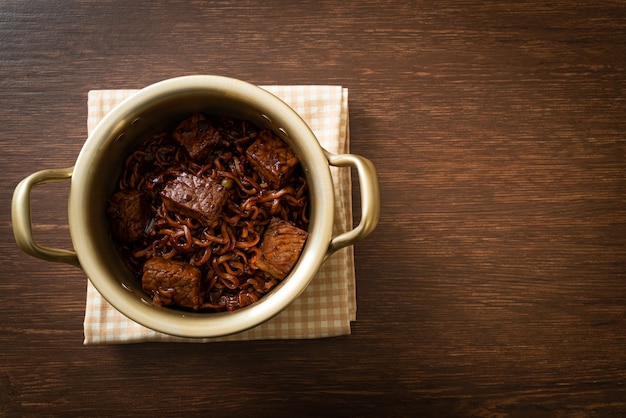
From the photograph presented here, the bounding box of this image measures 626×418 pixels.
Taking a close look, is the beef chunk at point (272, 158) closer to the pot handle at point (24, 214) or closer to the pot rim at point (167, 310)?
the pot rim at point (167, 310)

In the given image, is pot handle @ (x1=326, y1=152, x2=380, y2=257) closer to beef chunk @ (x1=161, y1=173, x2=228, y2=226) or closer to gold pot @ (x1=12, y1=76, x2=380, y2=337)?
gold pot @ (x1=12, y1=76, x2=380, y2=337)

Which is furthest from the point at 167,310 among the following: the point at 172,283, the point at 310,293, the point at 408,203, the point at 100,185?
the point at 408,203

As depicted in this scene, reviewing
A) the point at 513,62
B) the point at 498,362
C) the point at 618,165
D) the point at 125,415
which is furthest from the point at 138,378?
the point at 618,165

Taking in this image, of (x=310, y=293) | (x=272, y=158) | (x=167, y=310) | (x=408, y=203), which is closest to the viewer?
(x=167, y=310)

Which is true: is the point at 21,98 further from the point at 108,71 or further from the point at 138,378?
the point at 138,378

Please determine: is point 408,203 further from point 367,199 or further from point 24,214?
point 24,214
